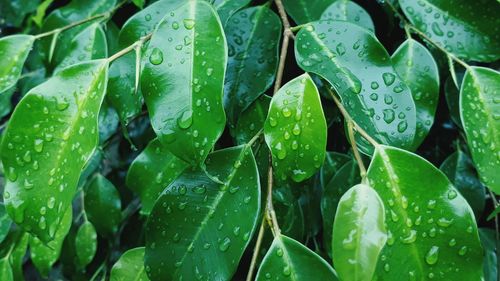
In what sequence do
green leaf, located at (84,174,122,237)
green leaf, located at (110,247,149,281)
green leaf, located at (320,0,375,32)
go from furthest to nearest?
1. green leaf, located at (84,174,122,237)
2. green leaf, located at (320,0,375,32)
3. green leaf, located at (110,247,149,281)

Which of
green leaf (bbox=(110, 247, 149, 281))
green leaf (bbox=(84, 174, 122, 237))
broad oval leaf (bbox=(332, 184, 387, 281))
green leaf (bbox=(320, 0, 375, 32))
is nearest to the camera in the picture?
broad oval leaf (bbox=(332, 184, 387, 281))

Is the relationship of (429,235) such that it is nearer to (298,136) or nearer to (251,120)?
(298,136)

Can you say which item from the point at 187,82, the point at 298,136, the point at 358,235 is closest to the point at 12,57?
the point at 187,82

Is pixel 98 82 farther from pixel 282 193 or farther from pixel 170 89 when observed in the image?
pixel 282 193

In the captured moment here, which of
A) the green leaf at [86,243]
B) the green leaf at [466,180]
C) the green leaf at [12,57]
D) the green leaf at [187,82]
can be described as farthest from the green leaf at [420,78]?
the green leaf at [86,243]

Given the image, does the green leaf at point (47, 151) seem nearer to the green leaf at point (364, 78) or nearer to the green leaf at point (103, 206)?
the green leaf at point (364, 78)

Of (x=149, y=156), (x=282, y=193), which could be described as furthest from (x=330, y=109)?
(x=149, y=156)

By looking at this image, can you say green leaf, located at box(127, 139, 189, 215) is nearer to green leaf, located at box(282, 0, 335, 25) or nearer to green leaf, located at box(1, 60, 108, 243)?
green leaf, located at box(1, 60, 108, 243)

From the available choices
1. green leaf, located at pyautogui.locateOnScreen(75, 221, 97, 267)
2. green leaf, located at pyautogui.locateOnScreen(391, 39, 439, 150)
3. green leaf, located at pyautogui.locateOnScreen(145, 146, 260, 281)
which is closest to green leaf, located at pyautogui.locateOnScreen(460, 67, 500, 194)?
green leaf, located at pyautogui.locateOnScreen(391, 39, 439, 150)
